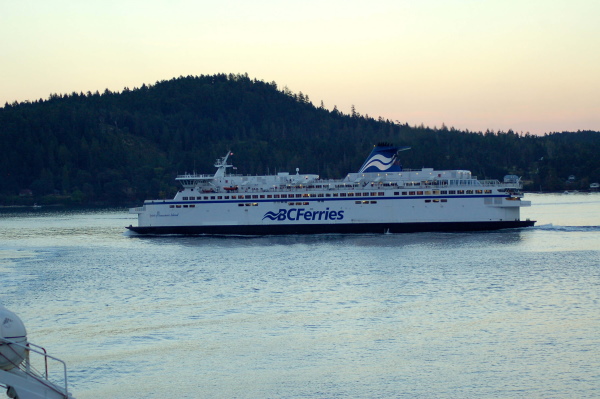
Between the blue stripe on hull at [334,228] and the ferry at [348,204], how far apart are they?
0.07 m

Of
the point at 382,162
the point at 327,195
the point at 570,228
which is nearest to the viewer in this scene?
the point at 570,228

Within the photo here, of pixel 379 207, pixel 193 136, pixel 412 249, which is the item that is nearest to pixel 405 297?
pixel 412 249

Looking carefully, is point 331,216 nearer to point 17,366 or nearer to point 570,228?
point 570,228

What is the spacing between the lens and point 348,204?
5356 cm

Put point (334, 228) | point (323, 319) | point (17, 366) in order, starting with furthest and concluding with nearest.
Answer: point (334, 228)
point (323, 319)
point (17, 366)

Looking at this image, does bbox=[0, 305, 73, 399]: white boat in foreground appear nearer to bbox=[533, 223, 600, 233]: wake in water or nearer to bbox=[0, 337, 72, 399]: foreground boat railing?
bbox=[0, 337, 72, 399]: foreground boat railing

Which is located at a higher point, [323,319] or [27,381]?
[27,381]

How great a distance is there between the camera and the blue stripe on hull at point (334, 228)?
51.3 meters

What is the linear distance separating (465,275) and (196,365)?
17199mm

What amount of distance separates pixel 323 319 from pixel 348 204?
29.2m

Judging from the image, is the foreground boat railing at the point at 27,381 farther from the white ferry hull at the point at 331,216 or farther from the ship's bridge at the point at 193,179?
the ship's bridge at the point at 193,179

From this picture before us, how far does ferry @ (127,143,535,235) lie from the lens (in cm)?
5142

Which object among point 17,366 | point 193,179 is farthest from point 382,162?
point 17,366

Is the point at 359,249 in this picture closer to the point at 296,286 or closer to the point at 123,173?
the point at 296,286
